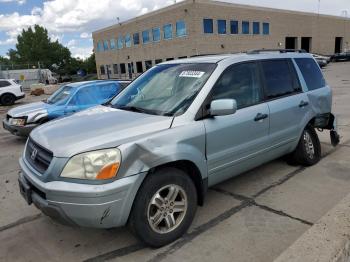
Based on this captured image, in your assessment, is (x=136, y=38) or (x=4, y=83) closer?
(x=4, y=83)

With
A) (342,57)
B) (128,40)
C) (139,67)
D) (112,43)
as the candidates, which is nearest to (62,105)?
(139,67)

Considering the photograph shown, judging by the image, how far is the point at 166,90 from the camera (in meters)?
3.92

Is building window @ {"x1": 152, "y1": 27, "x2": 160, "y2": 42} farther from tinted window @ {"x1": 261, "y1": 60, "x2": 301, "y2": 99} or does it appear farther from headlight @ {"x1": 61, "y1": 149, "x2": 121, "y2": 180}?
headlight @ {"x1": 61, "y1": 149, "x2": 121, "y2": 180}

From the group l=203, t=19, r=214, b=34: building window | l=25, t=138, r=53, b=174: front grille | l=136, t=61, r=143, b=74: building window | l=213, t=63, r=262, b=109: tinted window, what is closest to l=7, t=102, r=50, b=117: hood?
l=25, t=138, r=53, b=174: front grille

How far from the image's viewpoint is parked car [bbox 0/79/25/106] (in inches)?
816

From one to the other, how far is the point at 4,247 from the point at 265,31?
46.3 meters

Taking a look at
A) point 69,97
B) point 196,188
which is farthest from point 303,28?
point 196,188

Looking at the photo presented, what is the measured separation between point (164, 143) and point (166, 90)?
96cm

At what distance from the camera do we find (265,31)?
4538 centimetres

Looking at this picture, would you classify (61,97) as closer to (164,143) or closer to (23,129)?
(23,129)

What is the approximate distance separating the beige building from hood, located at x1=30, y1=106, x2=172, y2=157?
34.7 m

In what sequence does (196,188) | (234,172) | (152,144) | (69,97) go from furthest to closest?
(69,97)
(234,172)
(196,188)
(152,144)

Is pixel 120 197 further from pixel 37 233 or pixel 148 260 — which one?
pixel 37 233

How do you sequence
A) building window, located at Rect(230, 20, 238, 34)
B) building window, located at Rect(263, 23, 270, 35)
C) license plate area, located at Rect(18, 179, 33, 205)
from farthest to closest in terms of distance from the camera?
building window, located at Rect(263, 23, 270, 35)
building window, located at Rect(230, 20, 238, 34)
license plate area, located at Rect(18, 179, 33, 205)
